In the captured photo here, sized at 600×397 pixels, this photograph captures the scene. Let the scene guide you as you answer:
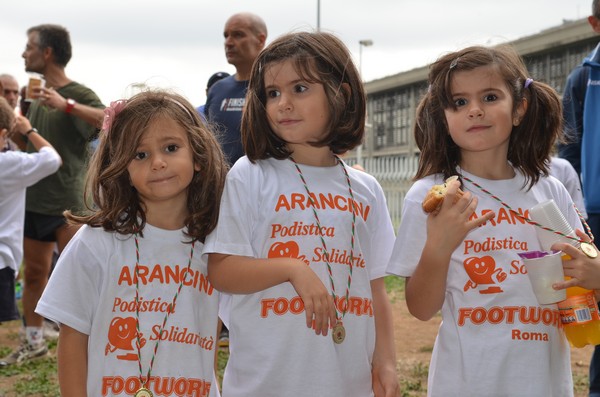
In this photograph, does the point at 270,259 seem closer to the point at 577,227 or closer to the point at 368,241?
the point at 368,241

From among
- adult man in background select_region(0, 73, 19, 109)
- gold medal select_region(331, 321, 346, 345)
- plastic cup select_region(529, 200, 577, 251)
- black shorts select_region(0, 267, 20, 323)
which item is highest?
adult man in background select_region(0, 73, 19, 109)

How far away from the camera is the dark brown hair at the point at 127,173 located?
2447 mm

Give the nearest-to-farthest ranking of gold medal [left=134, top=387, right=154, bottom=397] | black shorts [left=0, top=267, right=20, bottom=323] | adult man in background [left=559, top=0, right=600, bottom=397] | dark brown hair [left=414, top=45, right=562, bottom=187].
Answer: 1. gold medal [left=134, top=387, right=154, bottom=397]
2. dark brown hair [left=414, top=45, right=562, bottom=187]
3. adult man in background [left=559, top=0, right=600, bottom=397]
4. black shorts [left=0, top=267, right=20, bottom=323]

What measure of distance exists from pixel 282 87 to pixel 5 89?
22.0ft

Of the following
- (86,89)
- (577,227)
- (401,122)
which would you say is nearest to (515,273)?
(577,227)

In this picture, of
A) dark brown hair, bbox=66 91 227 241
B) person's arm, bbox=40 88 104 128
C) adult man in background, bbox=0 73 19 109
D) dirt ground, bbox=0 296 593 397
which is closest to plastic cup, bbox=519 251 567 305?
dark brown hair, bbox=66 91 227 241

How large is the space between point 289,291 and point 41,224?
394 centimetres

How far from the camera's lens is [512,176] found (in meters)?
2.68

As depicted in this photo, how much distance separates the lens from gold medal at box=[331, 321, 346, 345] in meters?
2.32

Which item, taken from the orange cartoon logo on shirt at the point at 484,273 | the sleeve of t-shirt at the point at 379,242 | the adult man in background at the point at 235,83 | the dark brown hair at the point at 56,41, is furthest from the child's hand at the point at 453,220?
the dark brown hair at the point at 56,41

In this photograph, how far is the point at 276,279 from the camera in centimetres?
Result: 223

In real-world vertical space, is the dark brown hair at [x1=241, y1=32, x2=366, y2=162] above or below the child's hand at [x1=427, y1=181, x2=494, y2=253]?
above

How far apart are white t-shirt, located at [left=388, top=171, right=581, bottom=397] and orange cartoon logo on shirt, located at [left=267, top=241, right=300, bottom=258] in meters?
0.36

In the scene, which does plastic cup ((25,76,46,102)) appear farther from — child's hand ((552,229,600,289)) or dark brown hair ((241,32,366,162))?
child's hand ((552,229,600,289))
